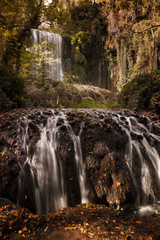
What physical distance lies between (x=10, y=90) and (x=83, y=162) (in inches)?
223

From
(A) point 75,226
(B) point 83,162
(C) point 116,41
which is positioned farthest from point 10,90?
(C) point 116,41

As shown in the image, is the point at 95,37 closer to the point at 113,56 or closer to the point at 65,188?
the point at 113,56

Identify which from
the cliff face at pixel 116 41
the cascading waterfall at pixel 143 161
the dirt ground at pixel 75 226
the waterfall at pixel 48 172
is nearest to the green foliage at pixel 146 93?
the cascading waterfall at pixel 143 161

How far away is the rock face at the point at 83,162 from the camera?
12.3 feet

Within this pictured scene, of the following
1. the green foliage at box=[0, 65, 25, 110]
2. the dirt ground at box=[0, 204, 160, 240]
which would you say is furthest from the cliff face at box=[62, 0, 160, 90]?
the dirt ground at box=[0, 204, 160, 240]

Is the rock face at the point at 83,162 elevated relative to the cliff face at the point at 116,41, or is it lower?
lower

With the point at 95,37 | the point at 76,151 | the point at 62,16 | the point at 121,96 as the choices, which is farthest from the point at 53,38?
the point at 76,151

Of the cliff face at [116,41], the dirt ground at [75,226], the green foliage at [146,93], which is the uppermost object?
the cliff face at [116,41]

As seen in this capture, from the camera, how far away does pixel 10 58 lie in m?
9.12

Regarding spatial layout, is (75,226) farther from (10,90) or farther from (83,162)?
(10,90)

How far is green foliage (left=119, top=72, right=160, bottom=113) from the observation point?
7.92 metres

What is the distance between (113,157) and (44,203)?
2.13 meters

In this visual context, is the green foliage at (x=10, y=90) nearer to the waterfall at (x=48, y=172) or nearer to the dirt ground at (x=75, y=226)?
the waterfall at (x=48, y=172)

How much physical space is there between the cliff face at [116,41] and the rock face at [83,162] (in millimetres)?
7464
